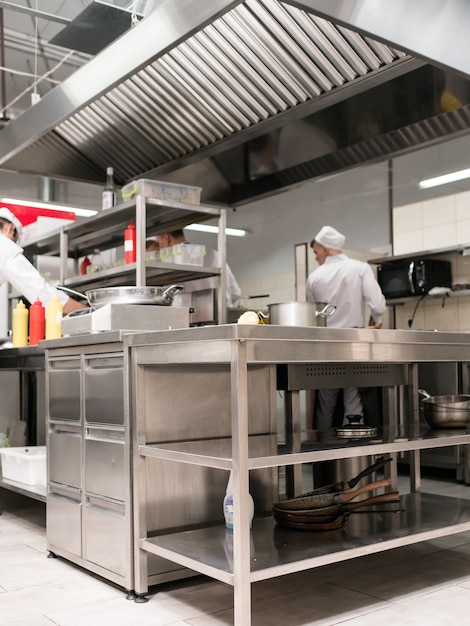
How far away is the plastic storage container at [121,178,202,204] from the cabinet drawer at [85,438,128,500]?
177 centimetres

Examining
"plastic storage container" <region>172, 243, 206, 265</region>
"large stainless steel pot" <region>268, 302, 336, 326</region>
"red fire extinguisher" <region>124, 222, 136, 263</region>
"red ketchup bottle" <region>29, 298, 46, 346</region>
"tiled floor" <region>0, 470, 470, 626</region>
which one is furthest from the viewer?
"plastic storage container" <region>172, 243, 206, 265</region>

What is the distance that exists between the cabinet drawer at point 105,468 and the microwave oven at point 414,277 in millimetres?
3550

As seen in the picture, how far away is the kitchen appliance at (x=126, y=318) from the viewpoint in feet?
7.93

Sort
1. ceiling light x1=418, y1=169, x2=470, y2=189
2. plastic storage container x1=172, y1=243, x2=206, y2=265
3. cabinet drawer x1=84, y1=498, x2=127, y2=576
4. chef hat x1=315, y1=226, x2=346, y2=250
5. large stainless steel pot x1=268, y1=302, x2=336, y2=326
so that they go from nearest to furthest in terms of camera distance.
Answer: cabinet drawer x1=84, y1=498, x2=127, y2=576
large stainless steel pot x1=268, y1=302, x2=336, y2=326
plastic storage container x1=172, y1=243, x2=206, y2=265
chef hat x1=315, y1=226, x2=346, y2=250
ceiling light x1=418, y1=169, x2=470, y2=189

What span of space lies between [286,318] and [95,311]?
69 cm

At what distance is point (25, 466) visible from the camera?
3230mm

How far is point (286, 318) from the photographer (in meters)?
2.35

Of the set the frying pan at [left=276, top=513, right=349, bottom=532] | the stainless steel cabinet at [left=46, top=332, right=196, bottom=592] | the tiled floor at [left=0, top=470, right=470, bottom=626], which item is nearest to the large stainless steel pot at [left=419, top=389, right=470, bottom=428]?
the tiled floor at [left=0, top=470, right=470, bottom=626]

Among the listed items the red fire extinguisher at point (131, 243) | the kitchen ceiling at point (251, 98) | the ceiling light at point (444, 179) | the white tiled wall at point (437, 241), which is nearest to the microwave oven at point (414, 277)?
the white tiled wall at point (437, 241)

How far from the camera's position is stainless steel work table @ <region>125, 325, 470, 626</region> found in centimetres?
184

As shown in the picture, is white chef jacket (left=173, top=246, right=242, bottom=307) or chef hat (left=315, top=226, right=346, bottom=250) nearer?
white chef jacket (left=173, top=246, right=242, bottom=307)

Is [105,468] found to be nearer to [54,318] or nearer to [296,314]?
[296,314]

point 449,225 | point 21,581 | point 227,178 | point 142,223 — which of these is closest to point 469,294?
point 449,225

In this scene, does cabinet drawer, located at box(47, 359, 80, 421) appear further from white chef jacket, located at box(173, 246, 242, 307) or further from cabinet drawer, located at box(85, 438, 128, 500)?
white chef jacket, located at box(173, 246, 242, 307)
